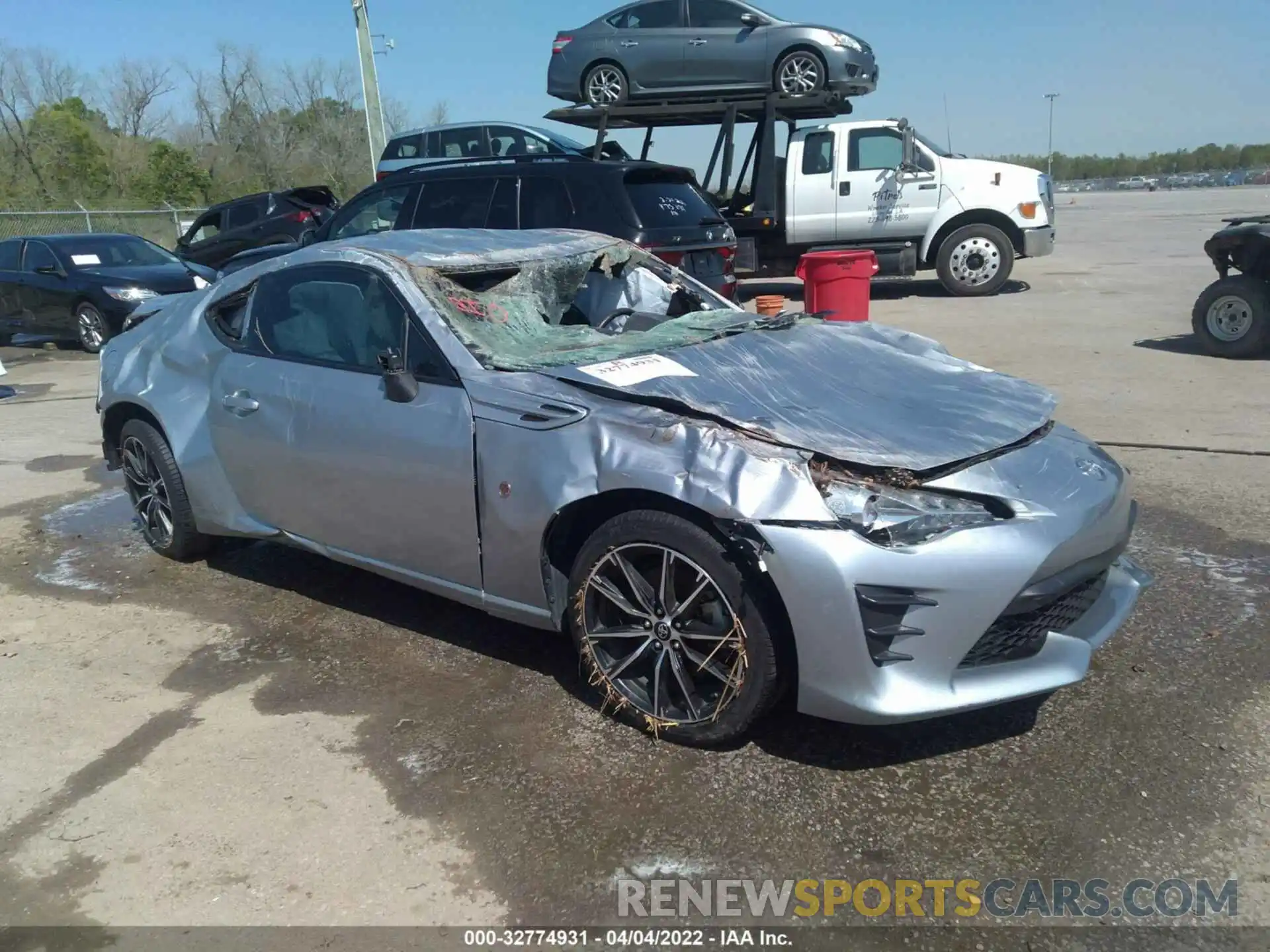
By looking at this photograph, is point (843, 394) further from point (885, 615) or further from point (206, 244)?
point (206, 244)

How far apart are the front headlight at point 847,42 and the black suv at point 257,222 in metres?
8.98

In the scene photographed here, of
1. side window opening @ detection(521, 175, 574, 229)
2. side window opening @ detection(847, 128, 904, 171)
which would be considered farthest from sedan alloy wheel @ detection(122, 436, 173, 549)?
side window opening @ detection(847, 128, 904, 171)

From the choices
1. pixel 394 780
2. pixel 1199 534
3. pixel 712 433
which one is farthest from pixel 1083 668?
pixel 1199 534

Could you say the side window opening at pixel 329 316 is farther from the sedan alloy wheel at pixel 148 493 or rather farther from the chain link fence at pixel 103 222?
the chain link fence at pixel 103 222

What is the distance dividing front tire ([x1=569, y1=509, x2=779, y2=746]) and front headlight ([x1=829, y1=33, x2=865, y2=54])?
38.2ft

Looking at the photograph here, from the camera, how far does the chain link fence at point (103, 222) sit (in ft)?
76.9

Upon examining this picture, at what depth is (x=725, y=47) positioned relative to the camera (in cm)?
1300

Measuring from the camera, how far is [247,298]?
4.40m

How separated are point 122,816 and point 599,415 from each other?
6.03 feet

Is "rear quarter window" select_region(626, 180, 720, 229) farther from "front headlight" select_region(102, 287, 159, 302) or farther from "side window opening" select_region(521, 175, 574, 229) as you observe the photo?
"front headlight" select_region(102, 287, 159, 302)

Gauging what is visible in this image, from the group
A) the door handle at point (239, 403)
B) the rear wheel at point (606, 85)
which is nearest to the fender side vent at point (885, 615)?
the door handle at point (239, 403)

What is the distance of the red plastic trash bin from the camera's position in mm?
A: 8570

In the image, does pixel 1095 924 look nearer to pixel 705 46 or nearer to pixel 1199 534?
pixel 1199 534

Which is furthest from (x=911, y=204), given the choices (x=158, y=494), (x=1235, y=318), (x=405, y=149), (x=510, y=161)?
(x=158, y=494)
